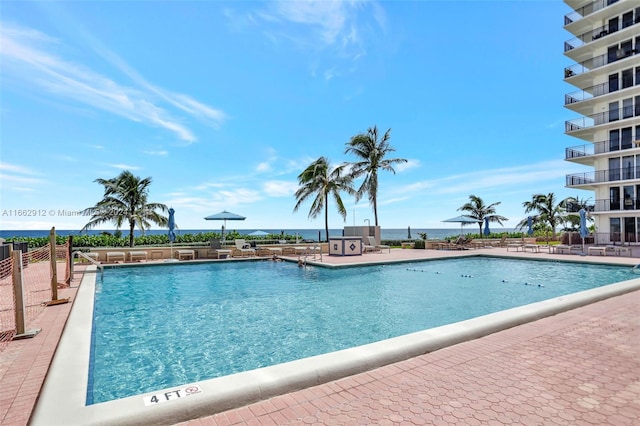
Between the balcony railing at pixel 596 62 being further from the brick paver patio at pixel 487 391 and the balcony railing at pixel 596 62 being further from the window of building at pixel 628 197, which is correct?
the brick paver patio at pixel 487 391

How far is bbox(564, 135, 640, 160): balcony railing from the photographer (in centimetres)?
2512

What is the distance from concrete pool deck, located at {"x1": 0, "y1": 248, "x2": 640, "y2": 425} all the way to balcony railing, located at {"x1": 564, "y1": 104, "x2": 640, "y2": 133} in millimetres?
28760

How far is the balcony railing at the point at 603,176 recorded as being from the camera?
2442 cm

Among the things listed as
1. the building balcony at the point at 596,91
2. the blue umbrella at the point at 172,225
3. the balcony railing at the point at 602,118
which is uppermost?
the building balcony at the point at 596,91

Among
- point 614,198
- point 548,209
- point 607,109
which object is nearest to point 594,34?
point 607,109

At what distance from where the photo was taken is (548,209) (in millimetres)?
36812

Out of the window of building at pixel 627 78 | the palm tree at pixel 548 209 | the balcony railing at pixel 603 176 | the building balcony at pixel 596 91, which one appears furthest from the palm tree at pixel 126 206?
the palm tree at pixel 548 209

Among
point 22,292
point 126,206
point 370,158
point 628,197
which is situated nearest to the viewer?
point 22,292

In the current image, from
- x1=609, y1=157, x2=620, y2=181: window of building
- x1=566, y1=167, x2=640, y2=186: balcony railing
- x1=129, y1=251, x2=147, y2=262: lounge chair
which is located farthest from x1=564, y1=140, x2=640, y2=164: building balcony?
x1=129, y1=251, x2=147, y2=262: lounge chair

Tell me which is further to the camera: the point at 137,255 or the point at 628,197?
the point at 628,197

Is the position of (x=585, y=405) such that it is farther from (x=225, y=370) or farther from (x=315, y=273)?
(x=315, y=273)

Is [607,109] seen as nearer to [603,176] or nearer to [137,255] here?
[603,176]

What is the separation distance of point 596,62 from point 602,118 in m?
4.71

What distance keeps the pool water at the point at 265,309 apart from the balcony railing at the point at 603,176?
49.4 ft
